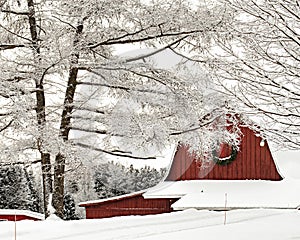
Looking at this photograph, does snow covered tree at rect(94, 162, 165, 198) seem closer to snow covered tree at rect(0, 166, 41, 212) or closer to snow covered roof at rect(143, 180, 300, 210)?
snow covered tree at rect(0, 166, 41, 212)

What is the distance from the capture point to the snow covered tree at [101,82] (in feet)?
35.7

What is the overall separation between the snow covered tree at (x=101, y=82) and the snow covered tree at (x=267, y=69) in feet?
8.05

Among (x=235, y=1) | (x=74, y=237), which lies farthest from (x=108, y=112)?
(x=235, y=1)

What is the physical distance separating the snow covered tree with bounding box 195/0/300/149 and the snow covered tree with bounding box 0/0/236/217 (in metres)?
2.45

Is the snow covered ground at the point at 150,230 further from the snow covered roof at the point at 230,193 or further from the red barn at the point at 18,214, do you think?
the red barn at the point at 18,214

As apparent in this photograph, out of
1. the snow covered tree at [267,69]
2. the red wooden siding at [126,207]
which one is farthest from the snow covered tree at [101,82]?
the red wooden siding at [126,207]

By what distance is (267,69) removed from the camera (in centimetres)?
800

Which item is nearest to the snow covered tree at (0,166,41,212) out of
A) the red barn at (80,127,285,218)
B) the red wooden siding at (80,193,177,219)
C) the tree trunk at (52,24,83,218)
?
the red wooden siding at (80,193,177,219)

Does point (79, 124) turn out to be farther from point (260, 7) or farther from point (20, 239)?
point (260, 7)

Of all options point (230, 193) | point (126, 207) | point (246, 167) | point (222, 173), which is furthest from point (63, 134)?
point (246, 167)

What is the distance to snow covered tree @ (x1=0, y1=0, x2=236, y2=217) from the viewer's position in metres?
10.9

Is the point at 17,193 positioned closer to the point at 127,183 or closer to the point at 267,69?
the point at 127,183

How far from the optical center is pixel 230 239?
765 cm

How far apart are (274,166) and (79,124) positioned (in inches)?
444
